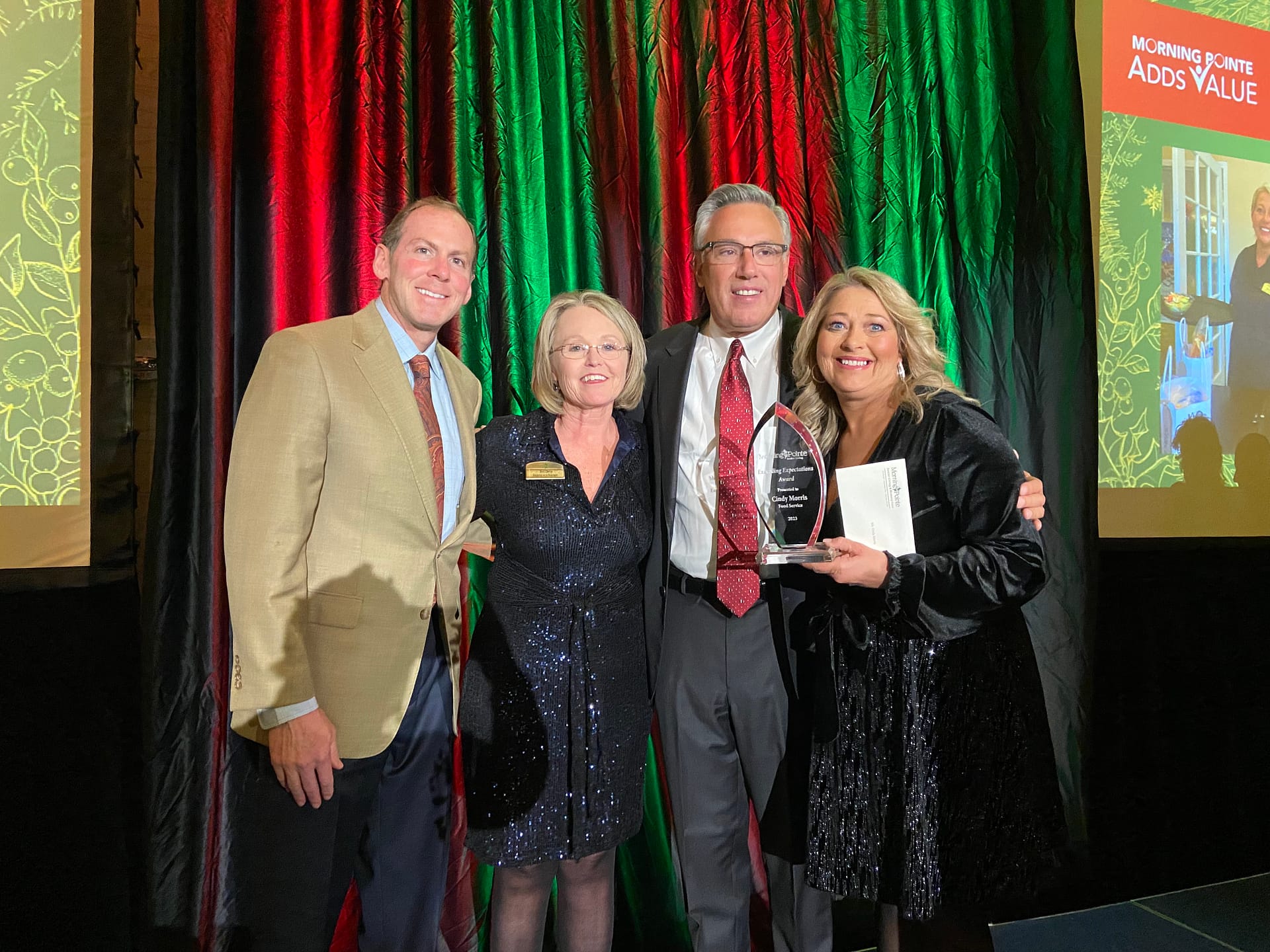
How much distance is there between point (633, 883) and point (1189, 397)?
8.06 feet

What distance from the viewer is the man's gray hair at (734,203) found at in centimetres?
190

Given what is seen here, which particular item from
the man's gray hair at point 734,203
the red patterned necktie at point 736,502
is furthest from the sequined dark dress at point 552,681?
the man's gray hair at point 734,203

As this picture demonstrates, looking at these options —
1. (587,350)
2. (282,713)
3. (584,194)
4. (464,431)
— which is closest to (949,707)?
(587,350)

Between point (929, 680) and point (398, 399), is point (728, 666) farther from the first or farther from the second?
point (398, 399)

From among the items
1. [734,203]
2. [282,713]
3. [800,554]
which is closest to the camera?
[282,713]

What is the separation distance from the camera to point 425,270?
1.55 meters

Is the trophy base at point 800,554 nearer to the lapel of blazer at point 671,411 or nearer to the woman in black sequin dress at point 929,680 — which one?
the woman in black sequin dress at point 929,680

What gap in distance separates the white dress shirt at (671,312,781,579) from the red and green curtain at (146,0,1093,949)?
0.45 m

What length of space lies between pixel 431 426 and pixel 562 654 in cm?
51

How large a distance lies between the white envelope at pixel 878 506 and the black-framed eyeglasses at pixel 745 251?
60cm

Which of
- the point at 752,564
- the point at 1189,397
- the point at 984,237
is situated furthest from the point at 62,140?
the point at 1189,397

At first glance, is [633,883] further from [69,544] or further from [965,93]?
[965,93]

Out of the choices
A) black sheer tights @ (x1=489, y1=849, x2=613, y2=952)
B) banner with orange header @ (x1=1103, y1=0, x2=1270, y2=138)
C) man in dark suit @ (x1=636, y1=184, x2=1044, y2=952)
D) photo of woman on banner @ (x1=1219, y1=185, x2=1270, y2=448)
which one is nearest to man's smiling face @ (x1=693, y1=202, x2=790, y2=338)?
man in dark suit @ (x1=636, y1=184, x2=1044, y2=952)

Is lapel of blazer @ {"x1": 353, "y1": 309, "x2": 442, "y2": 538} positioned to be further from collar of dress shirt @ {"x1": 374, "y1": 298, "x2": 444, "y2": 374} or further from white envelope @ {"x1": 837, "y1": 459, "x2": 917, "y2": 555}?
white envelope @ {"x1": 837, "y1": 459, "x2": 917, "y2": 555}
